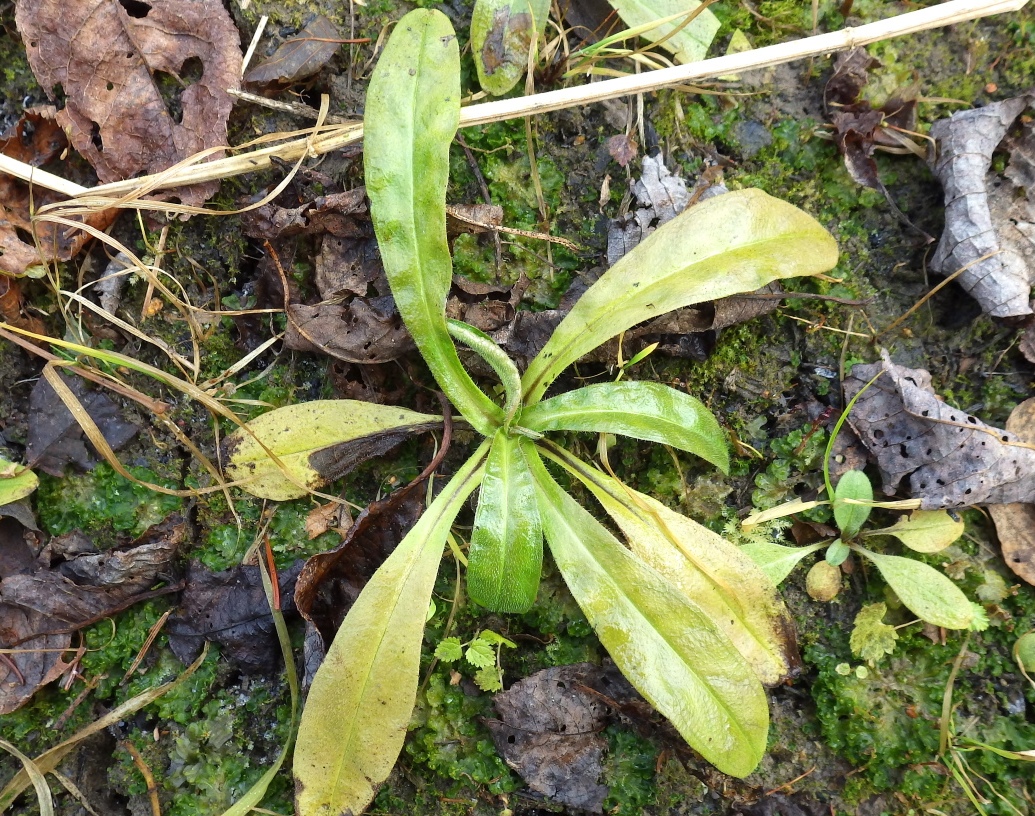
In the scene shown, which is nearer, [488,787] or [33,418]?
[488,787]

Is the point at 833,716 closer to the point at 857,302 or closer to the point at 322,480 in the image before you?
the point at 857,302

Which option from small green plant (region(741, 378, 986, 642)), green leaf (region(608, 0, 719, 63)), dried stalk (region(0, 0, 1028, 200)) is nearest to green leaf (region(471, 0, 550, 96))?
dried stalk (region(0, 0, 1028, 200))

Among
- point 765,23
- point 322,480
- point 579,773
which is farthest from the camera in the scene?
point 765,23

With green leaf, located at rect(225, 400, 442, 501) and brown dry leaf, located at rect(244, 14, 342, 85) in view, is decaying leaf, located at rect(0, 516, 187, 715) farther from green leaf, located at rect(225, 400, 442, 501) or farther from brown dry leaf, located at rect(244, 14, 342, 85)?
brown dry leaf, located at rect(244, 14, 342, 85)

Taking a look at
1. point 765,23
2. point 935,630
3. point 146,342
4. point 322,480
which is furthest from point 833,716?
point 146,342

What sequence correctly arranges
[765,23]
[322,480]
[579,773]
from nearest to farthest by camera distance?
1. [579,773]
2. [322,480]
3. [765,23]

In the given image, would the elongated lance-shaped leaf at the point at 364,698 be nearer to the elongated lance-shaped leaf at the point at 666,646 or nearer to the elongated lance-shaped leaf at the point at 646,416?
the elongated lance-shaped leaf at the point at 666,646
